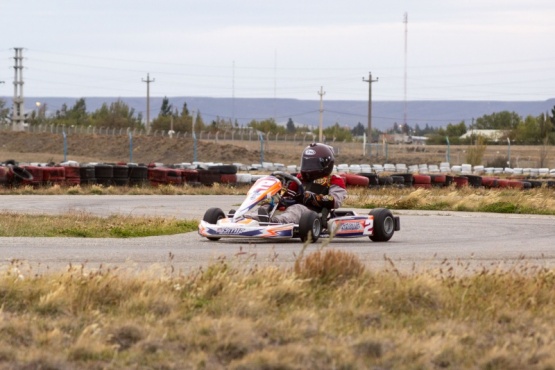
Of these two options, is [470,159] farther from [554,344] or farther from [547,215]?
[554,344]

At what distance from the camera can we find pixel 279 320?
25.6ft

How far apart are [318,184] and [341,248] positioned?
1.87 meters

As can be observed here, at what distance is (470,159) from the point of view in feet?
212

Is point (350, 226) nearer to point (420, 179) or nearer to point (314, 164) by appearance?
point (314, 164)

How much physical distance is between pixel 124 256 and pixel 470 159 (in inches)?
2127

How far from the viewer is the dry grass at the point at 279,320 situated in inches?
276

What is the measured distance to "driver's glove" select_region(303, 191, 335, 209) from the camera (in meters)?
15.1

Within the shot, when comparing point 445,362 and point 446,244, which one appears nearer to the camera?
point 445,362

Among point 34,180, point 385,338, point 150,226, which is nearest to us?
point 385,338

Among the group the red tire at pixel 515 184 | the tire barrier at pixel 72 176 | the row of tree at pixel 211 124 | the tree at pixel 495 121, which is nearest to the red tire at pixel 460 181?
the red tire at pixel 515 184

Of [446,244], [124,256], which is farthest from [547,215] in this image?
[124,256]

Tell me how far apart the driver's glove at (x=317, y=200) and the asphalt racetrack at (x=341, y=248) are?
1.64ft

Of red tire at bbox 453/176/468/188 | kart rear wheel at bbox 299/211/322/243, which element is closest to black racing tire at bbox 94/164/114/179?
red tire at bbox 453/176/468/188

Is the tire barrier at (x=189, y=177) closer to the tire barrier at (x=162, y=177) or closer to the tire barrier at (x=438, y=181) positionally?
the tire barrier at (x=162, y=177)
